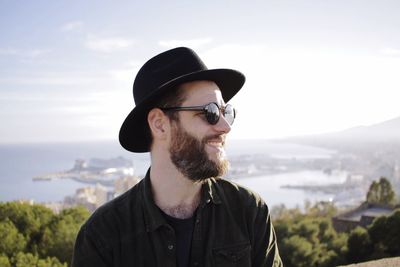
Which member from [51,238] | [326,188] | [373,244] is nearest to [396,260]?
[373,244]

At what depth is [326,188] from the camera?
3319 inches

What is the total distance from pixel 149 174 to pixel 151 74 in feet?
1.88

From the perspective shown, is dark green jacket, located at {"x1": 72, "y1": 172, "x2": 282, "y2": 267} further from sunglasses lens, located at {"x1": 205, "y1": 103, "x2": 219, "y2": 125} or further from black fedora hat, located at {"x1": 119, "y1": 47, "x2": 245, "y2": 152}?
sunglasses lens, located at {"x1": 205, "y1": 103, "x2": 219, "y2": 125}

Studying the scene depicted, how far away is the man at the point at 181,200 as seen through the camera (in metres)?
1.95

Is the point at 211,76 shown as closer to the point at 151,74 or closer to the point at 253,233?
the point at 151,74

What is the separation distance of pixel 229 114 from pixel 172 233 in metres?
0.71

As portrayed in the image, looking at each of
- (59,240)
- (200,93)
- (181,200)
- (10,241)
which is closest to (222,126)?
(200,93)

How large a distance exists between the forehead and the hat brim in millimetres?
42

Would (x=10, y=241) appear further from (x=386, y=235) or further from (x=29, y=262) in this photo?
(x=386, y=235)

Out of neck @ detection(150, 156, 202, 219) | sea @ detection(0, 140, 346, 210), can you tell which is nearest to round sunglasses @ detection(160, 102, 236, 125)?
neck @ detection(150, 156, 202, 219)

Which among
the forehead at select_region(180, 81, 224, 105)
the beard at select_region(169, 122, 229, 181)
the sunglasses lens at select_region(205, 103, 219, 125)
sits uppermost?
the forehead at select_region(180, 81, 224, 105)

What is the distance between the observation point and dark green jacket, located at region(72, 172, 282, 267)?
1.92 meters

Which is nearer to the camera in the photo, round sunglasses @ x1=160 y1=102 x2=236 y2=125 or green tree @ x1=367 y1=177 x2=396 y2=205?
round sunglasses @ x1=160 y1=102 x2=236 y2=125

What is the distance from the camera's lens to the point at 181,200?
2109 mm
